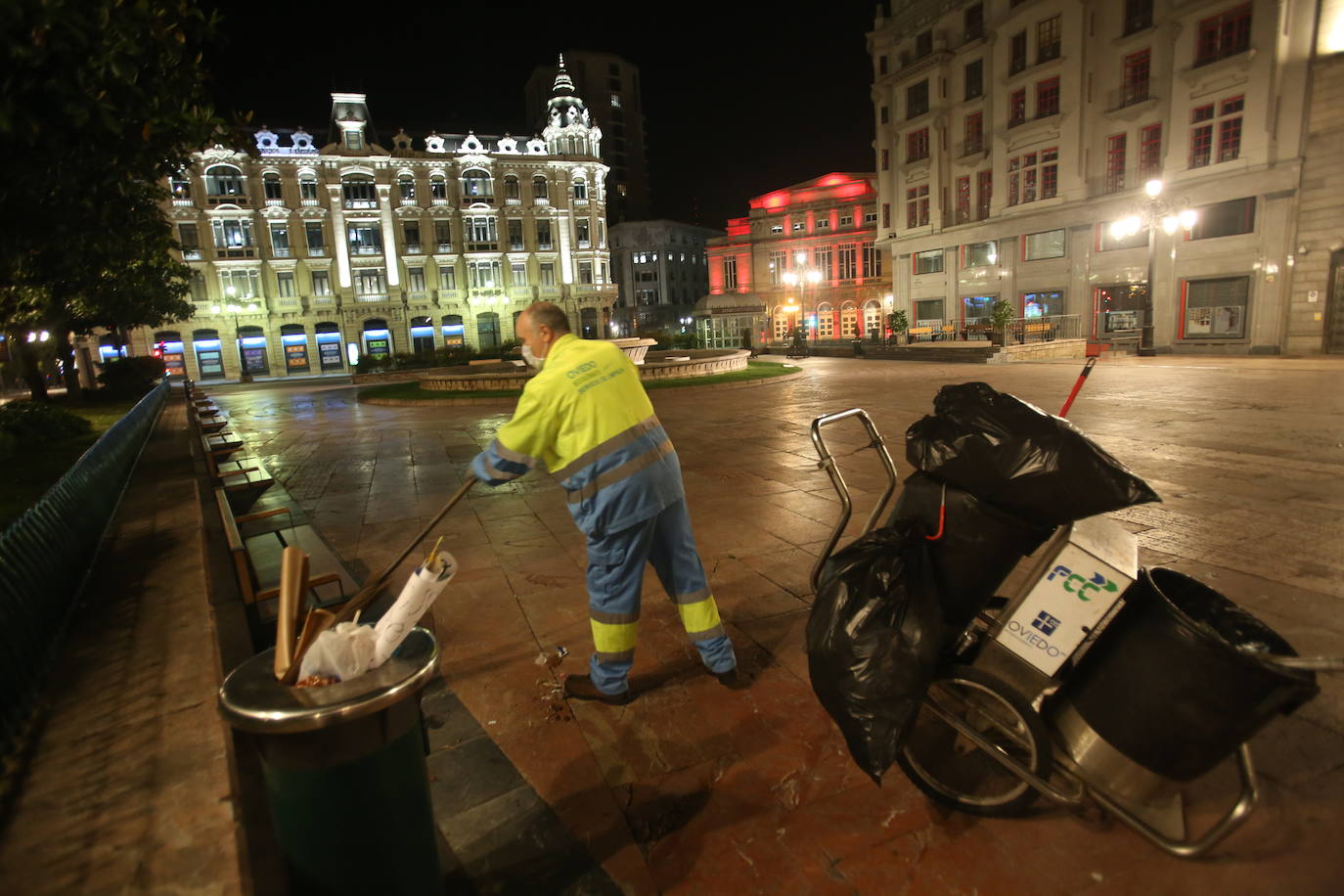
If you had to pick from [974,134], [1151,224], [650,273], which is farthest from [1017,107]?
[650,273]

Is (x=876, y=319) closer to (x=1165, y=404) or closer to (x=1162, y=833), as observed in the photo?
(x=1165, y=404)

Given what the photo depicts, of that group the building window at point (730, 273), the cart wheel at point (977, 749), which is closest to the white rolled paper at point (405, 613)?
the cart wheel at point (977, 749)

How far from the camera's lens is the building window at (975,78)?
32.3m

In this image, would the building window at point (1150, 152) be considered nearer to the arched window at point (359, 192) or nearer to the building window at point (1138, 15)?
the building window at point (1138, 15)

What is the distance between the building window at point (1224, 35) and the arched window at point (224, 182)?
47464mm

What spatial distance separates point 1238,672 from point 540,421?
2.43 m

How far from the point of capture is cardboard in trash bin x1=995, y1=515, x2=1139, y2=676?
225 cm

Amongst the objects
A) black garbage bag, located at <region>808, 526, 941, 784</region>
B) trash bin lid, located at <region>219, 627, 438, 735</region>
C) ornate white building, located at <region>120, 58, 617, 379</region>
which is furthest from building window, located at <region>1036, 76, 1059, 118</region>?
trash bin lid, located at <region>219, 627, 438, 735</region>

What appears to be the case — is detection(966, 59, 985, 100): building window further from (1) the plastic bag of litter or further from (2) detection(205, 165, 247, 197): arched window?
(2) detection(205, 165, 247, 197): arched window

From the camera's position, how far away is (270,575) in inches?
173

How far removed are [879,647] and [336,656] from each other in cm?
160

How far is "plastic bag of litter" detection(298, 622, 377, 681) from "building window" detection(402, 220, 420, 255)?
47974 millimetres

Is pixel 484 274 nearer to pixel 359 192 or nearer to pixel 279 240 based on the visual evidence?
pixel 359 192

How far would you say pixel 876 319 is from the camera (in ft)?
156
